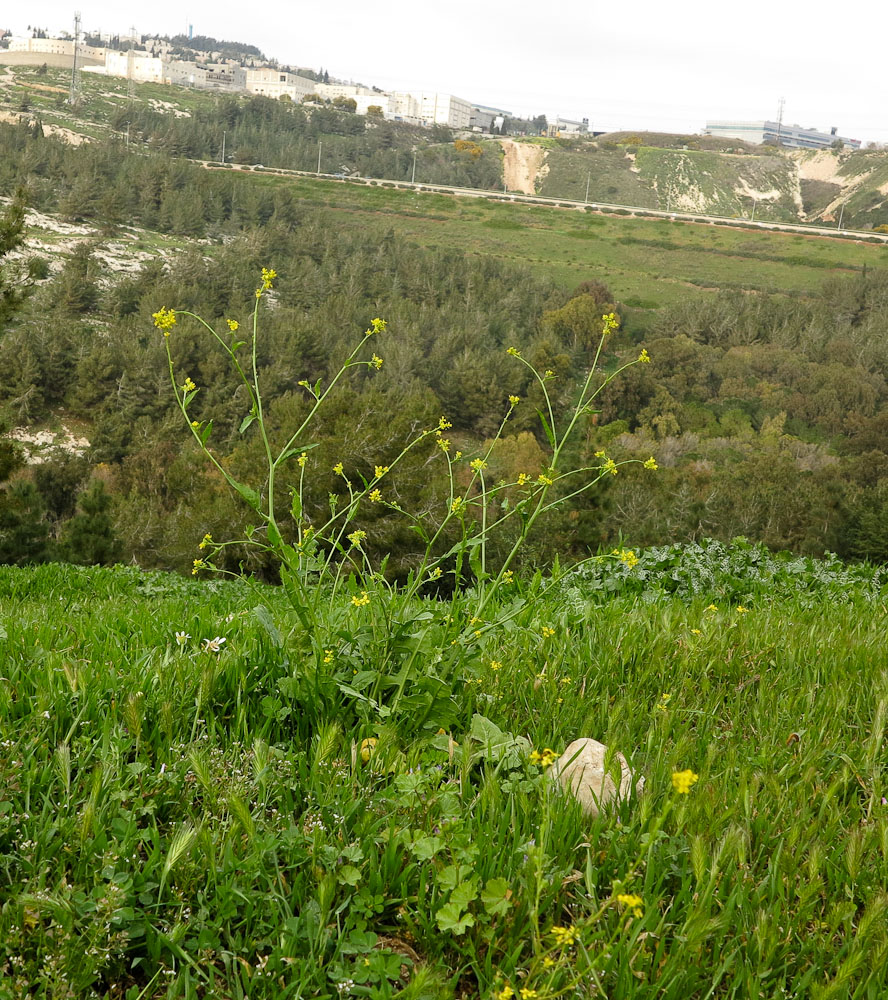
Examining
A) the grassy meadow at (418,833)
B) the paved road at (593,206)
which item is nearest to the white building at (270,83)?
the paved road at (593,206)

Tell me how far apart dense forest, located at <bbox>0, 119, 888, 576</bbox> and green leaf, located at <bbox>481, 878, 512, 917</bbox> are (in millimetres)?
9546

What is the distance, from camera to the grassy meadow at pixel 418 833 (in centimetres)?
120

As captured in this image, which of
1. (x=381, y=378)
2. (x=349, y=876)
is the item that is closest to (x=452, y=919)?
(x=349, y=876)

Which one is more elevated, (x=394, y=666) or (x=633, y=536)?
(x=394, y=666)

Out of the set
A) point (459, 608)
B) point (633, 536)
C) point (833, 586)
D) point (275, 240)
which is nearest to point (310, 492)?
point (633, 536)

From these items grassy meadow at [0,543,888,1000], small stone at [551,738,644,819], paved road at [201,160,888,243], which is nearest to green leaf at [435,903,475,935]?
grassy meadow at [0,543,888,1000]

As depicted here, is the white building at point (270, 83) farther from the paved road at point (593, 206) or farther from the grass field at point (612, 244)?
the grass field at point (612, 244)

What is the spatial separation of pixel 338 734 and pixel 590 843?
0.64m

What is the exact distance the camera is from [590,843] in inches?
58.2

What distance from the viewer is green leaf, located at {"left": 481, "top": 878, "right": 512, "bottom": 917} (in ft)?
4.08

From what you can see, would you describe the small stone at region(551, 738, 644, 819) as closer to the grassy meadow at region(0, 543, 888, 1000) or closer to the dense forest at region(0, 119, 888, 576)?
the grassy meadow at region(0, 543, 888, 1000)

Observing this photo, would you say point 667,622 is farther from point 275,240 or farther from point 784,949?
point 275,240

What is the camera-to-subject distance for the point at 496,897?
1.27 metres

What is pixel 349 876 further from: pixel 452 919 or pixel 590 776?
pixel 590 776
